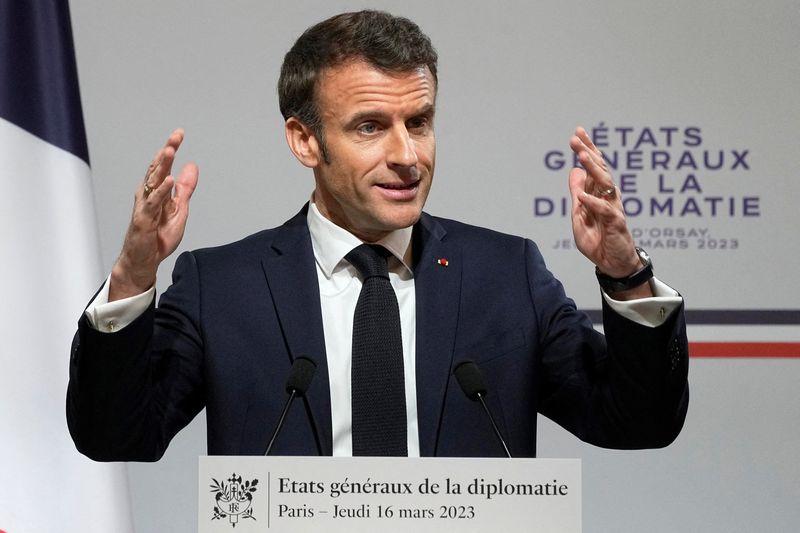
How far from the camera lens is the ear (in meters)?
2.16

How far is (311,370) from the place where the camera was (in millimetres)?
1725

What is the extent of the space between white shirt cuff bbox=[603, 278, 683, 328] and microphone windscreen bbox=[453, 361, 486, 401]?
→ 0.90 feet

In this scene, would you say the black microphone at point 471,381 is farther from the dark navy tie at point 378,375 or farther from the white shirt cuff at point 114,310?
the white shirt cuff at point 114,310

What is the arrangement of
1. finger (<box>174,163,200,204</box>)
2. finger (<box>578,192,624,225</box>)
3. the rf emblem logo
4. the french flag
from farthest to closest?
1. the french flag
2. finger (<box>174,163,200,204</box>)
3. finger (<box>578,192,624,225</box>)
4. the rf emblem logo

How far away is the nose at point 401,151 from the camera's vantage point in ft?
6.47

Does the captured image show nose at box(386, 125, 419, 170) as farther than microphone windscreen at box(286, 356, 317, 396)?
Yes

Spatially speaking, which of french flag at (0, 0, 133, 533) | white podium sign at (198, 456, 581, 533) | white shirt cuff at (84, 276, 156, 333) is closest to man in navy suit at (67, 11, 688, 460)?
white shirt cuff at (84, 276, 156, 333)

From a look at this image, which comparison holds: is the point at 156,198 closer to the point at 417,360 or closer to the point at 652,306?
the point at 417,360

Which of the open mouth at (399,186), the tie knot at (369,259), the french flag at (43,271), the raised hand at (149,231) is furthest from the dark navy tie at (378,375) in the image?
the french flag at (43,271)

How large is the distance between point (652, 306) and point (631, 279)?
2.3 inches

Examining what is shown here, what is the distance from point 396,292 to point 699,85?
1.55m

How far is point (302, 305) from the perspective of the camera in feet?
6.81

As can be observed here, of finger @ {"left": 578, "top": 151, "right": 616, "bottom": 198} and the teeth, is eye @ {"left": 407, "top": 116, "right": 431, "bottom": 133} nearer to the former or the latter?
the teeth

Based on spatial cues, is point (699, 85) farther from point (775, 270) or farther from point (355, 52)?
point (355, 52)
